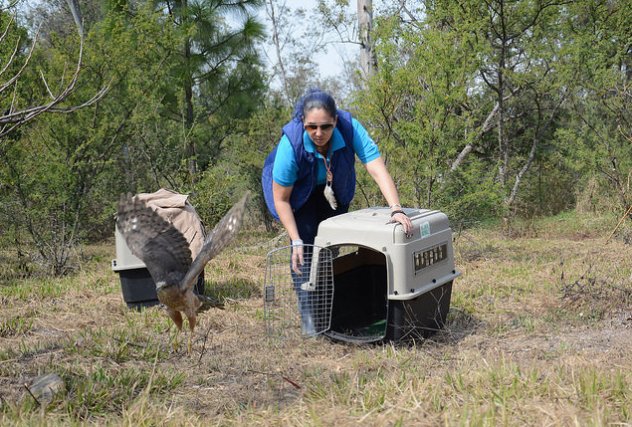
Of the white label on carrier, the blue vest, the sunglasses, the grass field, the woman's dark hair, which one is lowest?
the grass field

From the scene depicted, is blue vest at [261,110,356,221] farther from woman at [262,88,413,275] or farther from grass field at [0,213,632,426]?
grass field at [0,213,632,426]

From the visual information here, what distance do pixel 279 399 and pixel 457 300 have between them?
2152mm

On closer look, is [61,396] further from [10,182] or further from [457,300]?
[10,182]

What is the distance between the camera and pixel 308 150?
3309mm

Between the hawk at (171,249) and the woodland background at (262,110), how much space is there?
168 centimetres

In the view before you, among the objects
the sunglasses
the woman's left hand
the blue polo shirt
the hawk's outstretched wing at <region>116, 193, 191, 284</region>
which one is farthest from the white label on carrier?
the hawk's outstretched wing at <region>116, 193, 191, 284</region>

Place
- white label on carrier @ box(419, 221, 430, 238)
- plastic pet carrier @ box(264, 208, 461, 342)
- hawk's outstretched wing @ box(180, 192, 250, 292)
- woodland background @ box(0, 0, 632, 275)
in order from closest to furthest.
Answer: hawk's outstretched wing @ box(180, 192, 250, 292)
plastic pet carrier @ box(264, 208, 461, 342)
white label on carrier @ box(419, 221, 430, 238)
woodland background @ box(0, 0, 632, 275)

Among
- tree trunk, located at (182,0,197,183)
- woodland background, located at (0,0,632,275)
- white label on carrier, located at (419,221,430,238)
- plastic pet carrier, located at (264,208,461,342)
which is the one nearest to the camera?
plastic pet carrier, located at (264,208,461,342)

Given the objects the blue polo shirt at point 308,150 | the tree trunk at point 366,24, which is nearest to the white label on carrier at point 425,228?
the blue polo shirt at point 308,150

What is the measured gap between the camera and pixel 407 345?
346 centimetres

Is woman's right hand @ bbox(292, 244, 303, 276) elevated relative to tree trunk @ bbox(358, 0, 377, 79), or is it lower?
lower

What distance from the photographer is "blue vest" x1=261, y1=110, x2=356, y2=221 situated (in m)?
3.30

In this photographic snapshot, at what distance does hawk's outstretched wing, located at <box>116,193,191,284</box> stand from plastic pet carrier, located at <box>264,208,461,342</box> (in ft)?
2.53

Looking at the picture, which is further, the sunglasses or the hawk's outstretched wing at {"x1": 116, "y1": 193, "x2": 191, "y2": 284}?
the hawk's outstretched wing at {"x1": 116, "y1": 193, "x2": 191, "y2": 284}
